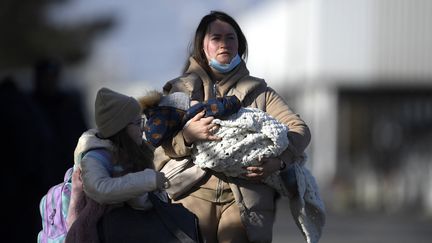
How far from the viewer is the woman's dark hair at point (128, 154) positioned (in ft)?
19.2

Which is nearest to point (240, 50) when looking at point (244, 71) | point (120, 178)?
point (244, 71)

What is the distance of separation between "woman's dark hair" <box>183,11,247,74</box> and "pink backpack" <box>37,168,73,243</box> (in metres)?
0.91

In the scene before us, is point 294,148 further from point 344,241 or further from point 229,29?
point 344,241

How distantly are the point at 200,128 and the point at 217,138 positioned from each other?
0.30 ft

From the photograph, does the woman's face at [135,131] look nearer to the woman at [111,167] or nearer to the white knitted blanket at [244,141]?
the woman at [111,167]

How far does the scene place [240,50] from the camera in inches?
265

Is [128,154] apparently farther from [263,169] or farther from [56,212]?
[263,169]

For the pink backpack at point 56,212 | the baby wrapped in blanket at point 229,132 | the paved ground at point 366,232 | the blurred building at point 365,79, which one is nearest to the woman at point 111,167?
the pink backpack at point 56,212

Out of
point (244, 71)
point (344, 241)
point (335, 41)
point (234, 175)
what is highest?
point (244, 71)

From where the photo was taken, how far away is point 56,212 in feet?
20.0

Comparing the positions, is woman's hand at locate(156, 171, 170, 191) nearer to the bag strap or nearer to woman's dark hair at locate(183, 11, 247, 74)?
the bag strap

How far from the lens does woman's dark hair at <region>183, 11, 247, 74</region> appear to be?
21.7 feet

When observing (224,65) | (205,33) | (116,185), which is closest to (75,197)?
(116,185)

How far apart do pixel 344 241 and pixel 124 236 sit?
1643 centimetres
